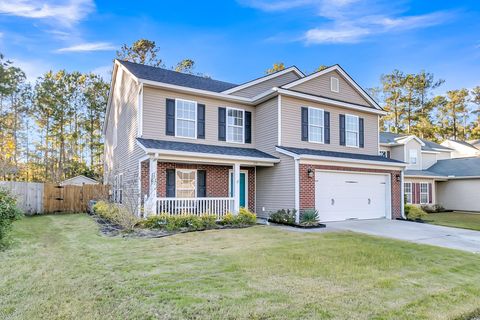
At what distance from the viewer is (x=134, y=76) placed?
43.6 ft

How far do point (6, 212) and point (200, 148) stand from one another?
678 centimetres

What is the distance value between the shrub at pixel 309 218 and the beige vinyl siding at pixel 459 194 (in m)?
16.2

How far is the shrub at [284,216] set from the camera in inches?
489

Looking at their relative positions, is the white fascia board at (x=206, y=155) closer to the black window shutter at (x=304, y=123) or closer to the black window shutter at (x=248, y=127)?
the black window shutter at (x=304, y=123)

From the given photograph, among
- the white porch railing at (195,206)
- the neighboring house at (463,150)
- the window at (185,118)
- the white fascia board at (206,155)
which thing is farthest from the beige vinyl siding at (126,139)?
the neighboring house at (463,150)

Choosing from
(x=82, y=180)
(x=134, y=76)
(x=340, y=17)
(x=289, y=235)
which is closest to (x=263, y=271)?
(x=289, y=235)

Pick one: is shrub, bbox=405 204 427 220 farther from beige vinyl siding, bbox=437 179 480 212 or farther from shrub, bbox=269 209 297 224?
beige vinyl siding, bbox=437 179 480 212

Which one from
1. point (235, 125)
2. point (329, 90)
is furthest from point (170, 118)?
point (329, 90)

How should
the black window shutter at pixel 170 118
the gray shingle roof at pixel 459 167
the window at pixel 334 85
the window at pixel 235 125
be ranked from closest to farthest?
the black window shutter at pixel 170 118 → the window at pixel 235 125 → the window at pixel 334 85 → the gray shingle roof at pixel 459 167

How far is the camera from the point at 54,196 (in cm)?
1716

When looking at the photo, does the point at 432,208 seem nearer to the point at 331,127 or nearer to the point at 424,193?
the point at 424,193

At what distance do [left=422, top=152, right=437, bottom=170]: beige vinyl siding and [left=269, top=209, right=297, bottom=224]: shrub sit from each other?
1798 centimetres

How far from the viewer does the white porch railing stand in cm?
1165

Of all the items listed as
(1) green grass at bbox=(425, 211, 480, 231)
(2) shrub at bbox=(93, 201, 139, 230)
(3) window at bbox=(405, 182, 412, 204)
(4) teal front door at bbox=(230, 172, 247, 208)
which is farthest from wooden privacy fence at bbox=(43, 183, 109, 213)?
(3) window at bbox=(405, 182, 412, 204)
